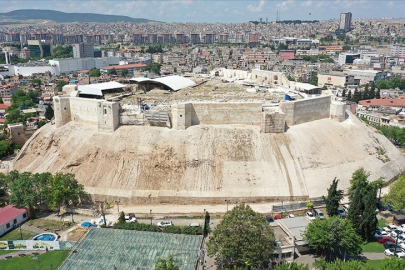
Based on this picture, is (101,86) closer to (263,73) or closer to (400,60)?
(263,73)

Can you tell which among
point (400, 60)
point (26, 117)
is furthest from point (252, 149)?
point (400, 60)

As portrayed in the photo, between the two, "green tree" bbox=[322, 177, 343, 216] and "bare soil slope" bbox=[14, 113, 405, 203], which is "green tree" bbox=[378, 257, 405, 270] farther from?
"bare soil slope" bbox=[14, 113, 405, 203]

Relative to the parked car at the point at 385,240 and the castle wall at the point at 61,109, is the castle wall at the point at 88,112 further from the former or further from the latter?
the parked car at the point at 385,240

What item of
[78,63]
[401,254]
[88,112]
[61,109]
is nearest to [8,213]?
[88,112]

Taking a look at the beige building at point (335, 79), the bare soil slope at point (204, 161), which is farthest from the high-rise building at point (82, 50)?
the bare soil slope at point (204, 161)

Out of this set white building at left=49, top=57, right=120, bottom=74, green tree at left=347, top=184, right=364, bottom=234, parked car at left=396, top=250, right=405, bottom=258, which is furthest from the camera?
white building at left=49, top=57, right=120, bottom=74

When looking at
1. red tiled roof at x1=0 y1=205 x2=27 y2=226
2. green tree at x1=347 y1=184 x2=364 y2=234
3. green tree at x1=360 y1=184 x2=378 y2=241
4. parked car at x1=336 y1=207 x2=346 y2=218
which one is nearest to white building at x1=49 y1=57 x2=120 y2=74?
red tiled roof at x1=0 y1=205 x2=27 y2=226
